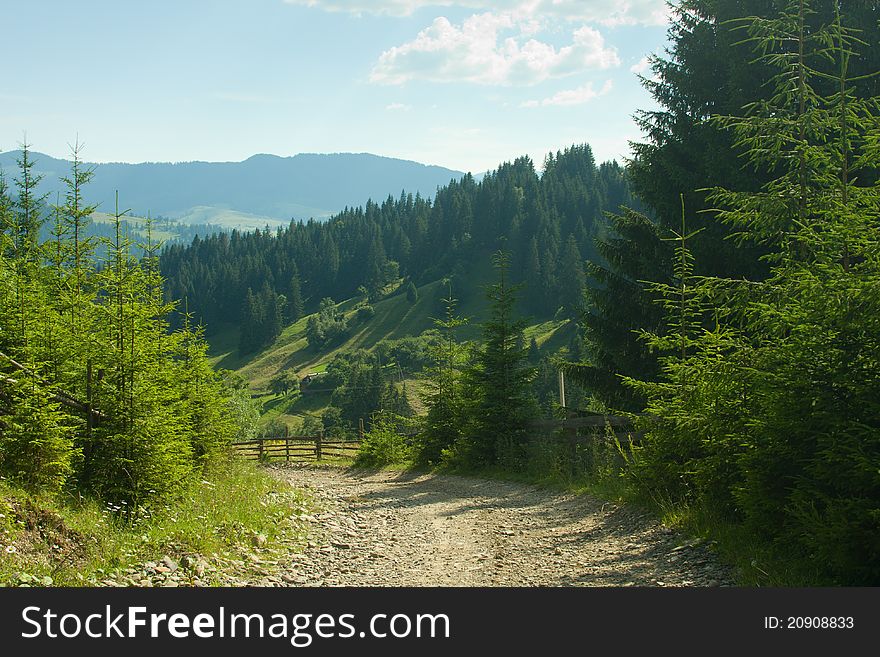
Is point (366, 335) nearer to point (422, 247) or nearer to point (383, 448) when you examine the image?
point (422, 247)

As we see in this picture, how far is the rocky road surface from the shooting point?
274 inches

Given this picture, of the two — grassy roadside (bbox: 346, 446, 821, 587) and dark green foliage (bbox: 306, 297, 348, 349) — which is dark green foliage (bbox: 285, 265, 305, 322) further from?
grassy roadside (bbox: 346, 446, 821, 587)

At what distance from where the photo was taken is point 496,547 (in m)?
8.87

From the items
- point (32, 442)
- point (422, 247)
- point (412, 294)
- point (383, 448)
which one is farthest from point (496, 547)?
point (422, 247)

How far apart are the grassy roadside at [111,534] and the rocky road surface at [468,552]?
0.94 ft

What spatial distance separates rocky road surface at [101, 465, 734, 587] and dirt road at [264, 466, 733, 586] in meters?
0.02

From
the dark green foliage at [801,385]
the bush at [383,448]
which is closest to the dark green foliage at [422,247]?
the bush at [383,448]

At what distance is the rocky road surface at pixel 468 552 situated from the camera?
6965mm

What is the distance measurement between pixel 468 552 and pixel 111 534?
4560 millimetres

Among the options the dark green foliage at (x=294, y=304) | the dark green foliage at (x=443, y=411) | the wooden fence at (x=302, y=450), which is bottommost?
the wooden fence at (x=302, y=450)

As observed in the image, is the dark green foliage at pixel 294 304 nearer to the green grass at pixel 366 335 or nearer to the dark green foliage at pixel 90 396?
the green grass at pixel 366 335

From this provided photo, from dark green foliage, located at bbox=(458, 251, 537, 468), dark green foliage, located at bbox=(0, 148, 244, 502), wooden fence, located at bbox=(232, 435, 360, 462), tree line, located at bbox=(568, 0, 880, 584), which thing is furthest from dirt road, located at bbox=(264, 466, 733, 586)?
wooden fence, located at bbox=(232, 435, 360, 462)

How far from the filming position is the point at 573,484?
13.9 metres

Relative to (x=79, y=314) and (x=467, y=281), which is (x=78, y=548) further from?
(x=467, y=281)
